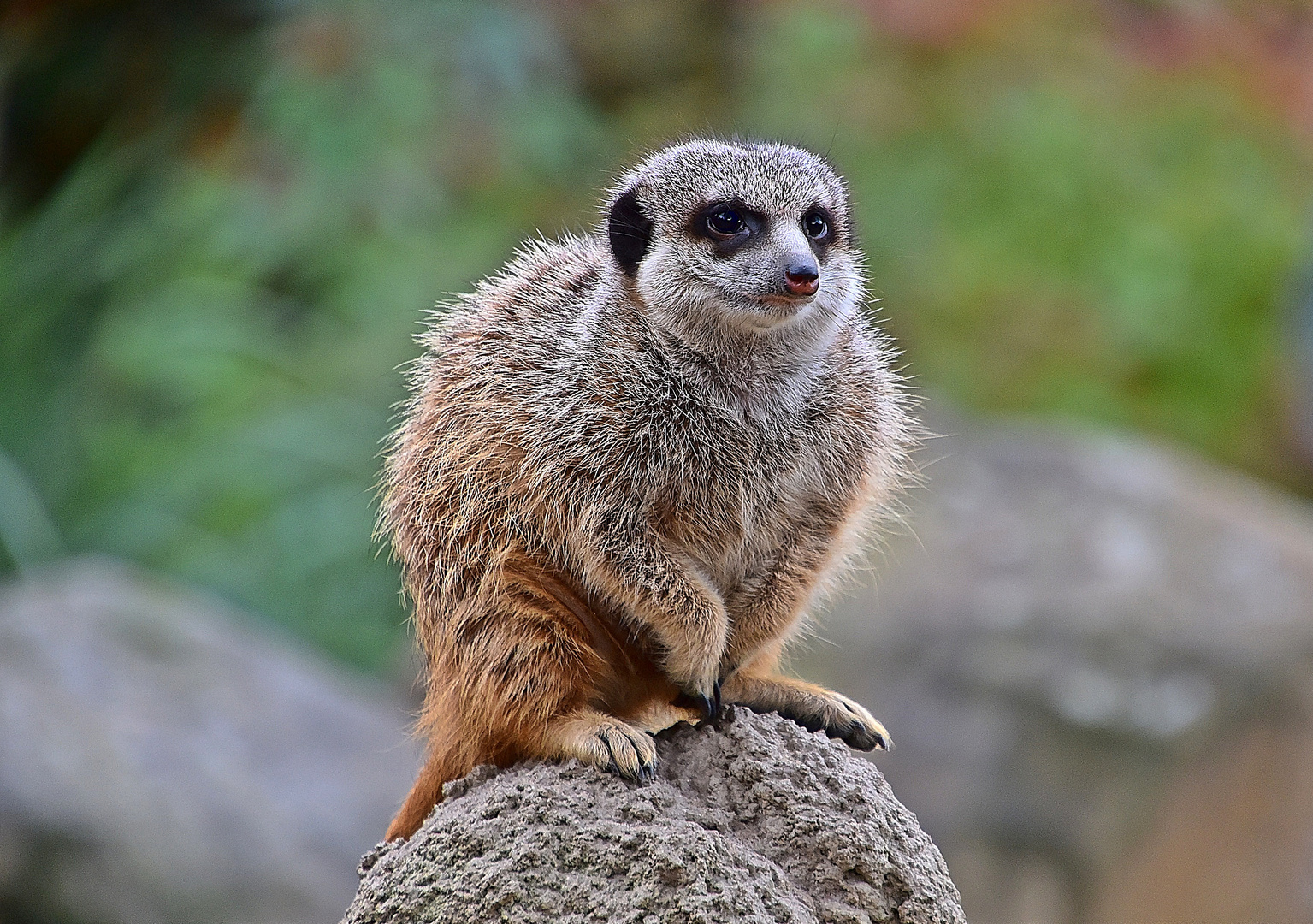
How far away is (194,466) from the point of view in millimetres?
6930

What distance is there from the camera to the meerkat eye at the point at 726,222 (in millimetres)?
2520

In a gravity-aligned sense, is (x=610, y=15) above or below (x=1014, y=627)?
above

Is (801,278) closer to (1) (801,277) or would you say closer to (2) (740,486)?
(1) (801,277)

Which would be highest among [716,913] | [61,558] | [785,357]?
[61,558]

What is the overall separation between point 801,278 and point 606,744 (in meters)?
0.82

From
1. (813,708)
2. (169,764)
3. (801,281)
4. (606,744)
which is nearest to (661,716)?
(813,708)

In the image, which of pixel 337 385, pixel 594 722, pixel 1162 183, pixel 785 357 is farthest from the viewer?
pixel 1162 183

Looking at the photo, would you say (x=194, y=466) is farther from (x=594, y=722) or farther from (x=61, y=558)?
(x=594, y=722)

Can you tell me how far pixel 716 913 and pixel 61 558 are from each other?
549 centimetres

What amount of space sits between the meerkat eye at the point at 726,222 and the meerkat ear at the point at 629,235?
0.39 ft

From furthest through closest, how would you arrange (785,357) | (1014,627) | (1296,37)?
(1296,37) < (1014,627) < (785,357)

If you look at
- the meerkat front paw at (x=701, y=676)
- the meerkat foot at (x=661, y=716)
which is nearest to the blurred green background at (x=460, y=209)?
the meerkat foot at (x=661, y=716)

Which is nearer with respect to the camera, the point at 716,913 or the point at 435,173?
the point at 716,913

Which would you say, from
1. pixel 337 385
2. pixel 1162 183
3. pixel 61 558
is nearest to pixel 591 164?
pixel 337 385
